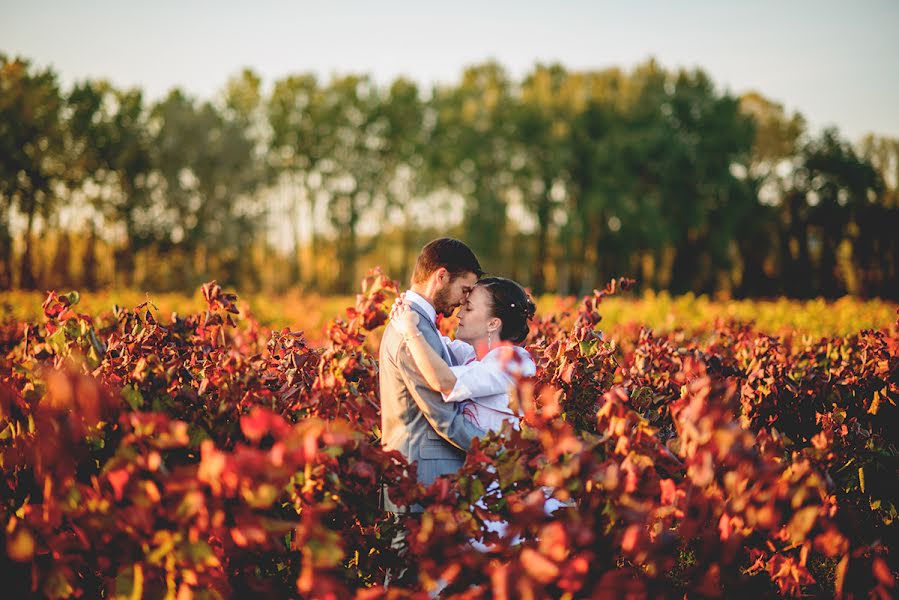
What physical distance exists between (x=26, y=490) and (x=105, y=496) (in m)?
0.96

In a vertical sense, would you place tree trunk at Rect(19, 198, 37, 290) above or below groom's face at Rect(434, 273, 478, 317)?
above

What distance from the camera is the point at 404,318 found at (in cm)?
285

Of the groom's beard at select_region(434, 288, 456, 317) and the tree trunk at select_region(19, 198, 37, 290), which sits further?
the tree trunk at select_region(19, 198, 37, 290)

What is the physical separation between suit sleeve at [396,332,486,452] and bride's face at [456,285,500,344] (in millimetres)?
443

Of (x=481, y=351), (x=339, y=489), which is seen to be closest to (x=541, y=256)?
(x=481, y=351)

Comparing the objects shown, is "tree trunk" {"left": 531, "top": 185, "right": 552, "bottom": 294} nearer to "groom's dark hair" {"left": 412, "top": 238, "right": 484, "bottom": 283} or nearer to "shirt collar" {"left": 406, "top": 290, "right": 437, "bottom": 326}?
"groom's dark hair" {"left": 412, "top": 238, "right": 484, "bottom": 283}

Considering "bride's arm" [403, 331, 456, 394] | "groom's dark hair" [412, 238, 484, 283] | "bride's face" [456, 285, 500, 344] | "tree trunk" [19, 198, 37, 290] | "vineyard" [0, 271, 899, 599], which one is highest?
"tree trunk" [19, 198, 37, 290]

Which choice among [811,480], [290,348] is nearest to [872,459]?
[811,480]

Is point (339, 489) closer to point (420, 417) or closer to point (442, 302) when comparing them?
point (420, 417)

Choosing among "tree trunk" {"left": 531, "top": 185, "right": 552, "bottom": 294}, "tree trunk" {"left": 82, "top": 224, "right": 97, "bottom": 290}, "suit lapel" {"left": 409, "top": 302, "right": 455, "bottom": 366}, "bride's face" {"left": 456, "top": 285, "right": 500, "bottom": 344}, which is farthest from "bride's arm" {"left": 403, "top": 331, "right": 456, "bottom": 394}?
"tree trunk" {"left": 531, "top": 185, "right": 552, "bottom": 294}

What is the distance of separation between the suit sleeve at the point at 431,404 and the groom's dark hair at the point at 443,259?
0.39 m

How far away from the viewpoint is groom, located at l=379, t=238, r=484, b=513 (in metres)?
2.86

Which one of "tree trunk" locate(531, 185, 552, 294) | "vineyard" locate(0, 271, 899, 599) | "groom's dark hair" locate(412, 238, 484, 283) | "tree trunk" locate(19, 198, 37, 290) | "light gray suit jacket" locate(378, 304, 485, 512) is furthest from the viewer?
"tree trunk" locate(531, 185, 552, 294)

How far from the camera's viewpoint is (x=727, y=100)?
38.9 metres
